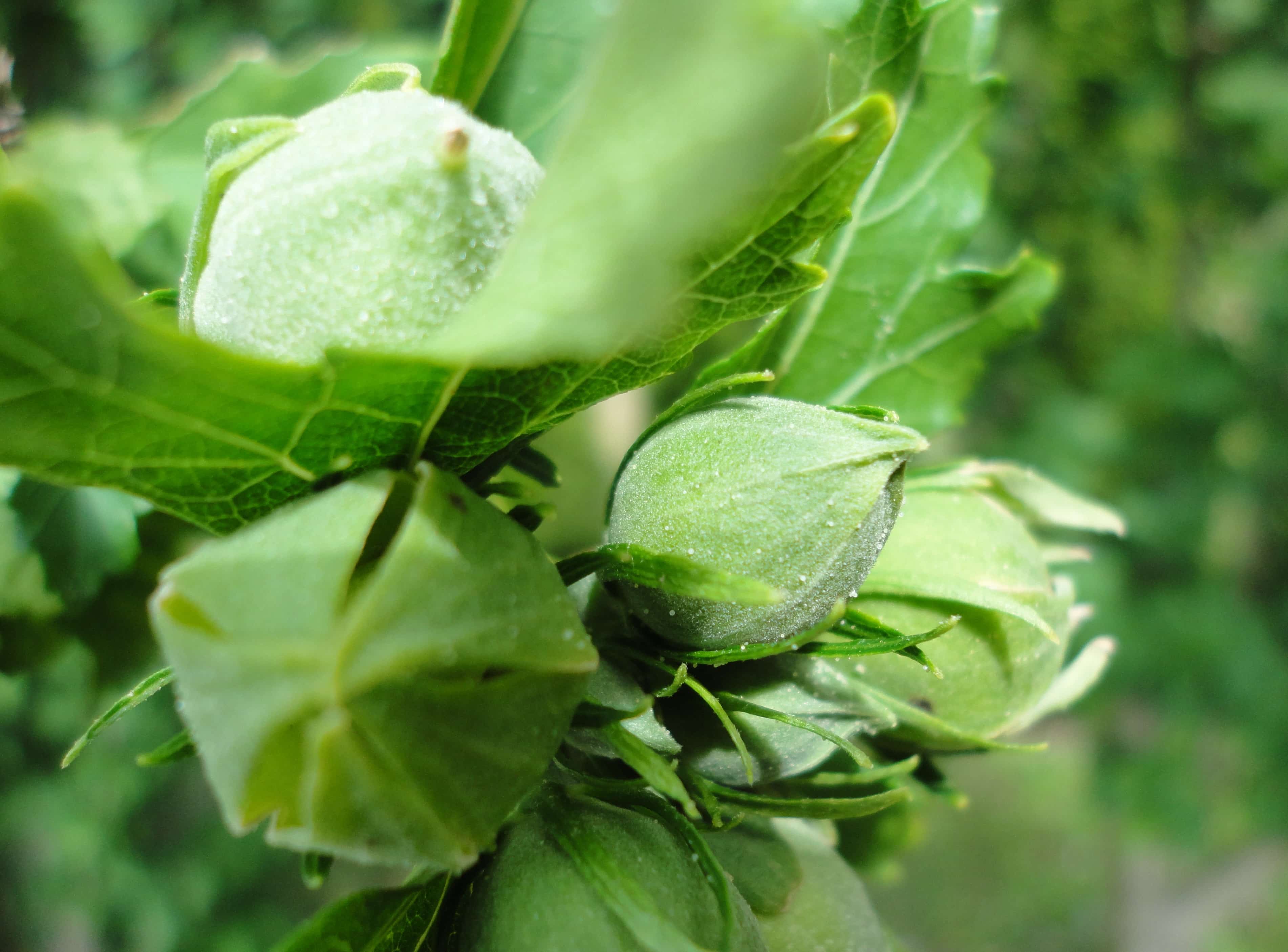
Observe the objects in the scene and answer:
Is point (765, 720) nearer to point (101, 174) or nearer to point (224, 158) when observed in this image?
point (224, 158)

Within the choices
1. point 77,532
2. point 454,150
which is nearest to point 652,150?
point 454,150

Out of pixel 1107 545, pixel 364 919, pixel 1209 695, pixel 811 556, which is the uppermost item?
pixel 811 556

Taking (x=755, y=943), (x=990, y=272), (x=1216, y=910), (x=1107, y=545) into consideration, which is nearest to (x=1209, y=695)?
(x=1107, y=545)

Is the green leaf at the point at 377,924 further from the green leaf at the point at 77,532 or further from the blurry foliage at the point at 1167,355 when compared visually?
the blurry foliage at the point at 1167,355

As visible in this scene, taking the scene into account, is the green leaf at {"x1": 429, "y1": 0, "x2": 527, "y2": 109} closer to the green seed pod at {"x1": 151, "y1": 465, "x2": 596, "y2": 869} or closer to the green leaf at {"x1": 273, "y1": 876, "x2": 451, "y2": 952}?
the green seed pod at {"x1": 151, "y1": 465, "x2": 596, "y2": 869}

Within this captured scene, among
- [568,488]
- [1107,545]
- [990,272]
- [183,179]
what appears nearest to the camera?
[990,272]

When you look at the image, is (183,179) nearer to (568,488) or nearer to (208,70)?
(208,70)
